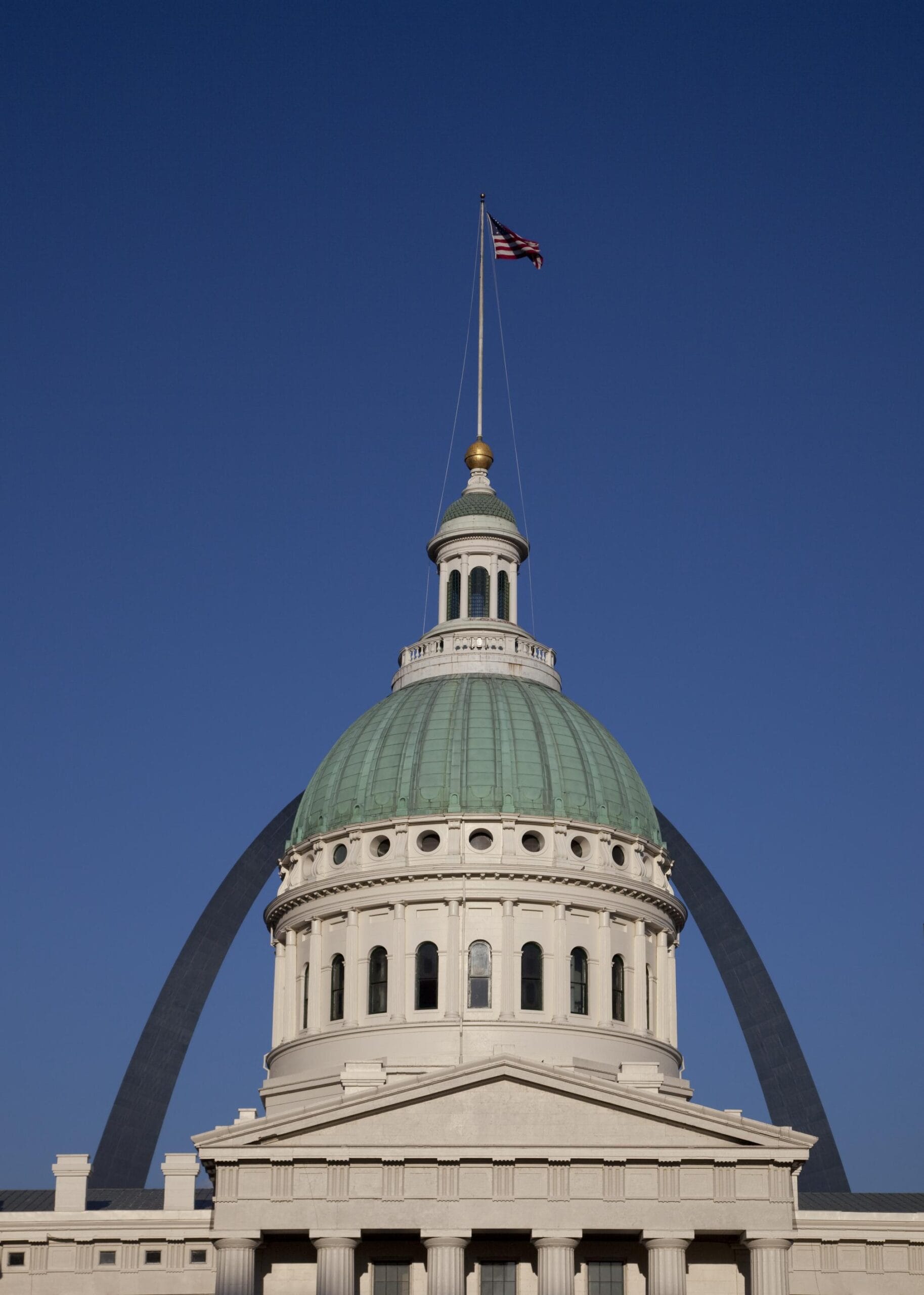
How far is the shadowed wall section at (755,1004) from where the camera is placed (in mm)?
97312

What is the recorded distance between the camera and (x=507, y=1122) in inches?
2606

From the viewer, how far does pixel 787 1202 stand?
6531cm

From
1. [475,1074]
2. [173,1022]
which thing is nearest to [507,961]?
[475,1074]

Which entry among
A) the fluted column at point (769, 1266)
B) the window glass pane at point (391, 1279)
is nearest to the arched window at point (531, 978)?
the window glass pane at point (391, 1279)

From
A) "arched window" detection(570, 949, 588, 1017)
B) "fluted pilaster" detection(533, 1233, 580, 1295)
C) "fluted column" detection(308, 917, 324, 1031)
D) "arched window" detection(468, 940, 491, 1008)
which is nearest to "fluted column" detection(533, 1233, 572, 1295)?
"fluted pilaster" detection(533, 1233, 580, 1295)

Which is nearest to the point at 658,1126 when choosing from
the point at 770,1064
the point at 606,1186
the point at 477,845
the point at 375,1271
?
the point at 606,1186

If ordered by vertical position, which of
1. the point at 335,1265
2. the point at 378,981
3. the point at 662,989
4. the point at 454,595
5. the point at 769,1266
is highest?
the point at 454,595

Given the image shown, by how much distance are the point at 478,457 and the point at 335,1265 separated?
144 ft

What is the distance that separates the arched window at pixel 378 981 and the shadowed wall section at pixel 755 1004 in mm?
22357

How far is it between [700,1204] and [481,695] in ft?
86.1

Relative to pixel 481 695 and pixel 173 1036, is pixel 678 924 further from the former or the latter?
pixel 173 1036

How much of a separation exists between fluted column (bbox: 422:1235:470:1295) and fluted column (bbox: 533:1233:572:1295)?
7.43 ft

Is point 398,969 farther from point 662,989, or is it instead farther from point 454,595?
point 454,595

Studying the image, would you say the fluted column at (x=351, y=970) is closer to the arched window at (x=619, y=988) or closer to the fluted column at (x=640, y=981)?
the arched window at (x=619, y=988)
